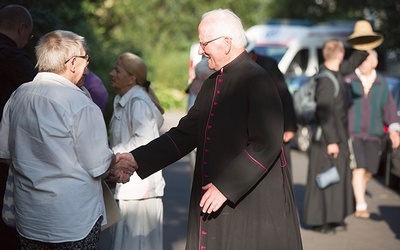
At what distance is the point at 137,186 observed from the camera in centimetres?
716

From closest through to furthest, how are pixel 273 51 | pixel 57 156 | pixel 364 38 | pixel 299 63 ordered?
pixel 57 156
pixel 364 38
pixel 299 63
pixel 273 51

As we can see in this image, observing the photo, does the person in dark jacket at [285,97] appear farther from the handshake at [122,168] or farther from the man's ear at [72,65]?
the man's ear at [72,65]

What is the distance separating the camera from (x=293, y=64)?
22484 millimetres

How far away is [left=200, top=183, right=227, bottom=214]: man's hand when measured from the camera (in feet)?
16.8

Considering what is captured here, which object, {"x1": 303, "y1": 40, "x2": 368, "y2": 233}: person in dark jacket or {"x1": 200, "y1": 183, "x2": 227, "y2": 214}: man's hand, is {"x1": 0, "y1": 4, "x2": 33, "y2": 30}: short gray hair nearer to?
{"x1": 200, "y1": 183, "x2": 227, "y2": 214}: man's hand

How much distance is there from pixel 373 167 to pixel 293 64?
38.5 feet

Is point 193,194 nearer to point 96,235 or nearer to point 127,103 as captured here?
point 96,235

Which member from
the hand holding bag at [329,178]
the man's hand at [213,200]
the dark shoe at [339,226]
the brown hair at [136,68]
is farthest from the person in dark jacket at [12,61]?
the dark shoe at [339,226]

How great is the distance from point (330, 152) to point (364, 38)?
2.77m

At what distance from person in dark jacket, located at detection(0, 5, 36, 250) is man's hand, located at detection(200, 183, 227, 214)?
6.50 feet

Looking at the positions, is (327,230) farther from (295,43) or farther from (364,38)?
(295,43)

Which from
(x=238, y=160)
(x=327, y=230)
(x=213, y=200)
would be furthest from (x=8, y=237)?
(x=327, y=230)

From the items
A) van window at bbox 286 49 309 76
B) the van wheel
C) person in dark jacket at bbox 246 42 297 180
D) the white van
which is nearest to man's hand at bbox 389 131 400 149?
person in dark jacket at bbox 246 42 297 180

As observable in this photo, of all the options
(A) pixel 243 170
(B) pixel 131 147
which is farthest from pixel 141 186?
(A) pixel 243 170
